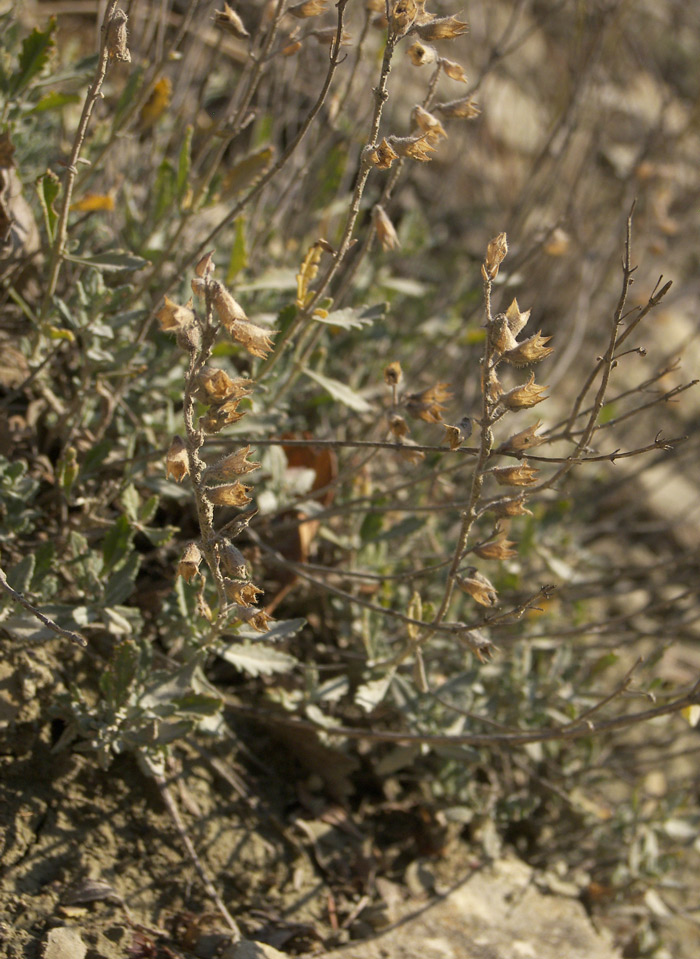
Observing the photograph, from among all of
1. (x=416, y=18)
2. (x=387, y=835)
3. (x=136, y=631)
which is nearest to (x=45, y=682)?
(x=136, y=631)

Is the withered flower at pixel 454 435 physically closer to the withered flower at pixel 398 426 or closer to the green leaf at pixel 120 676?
the withered flower at pixel 398 426

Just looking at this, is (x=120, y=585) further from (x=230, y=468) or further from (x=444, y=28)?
(x=444, y=28)

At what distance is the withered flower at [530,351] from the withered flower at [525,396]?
0.03 m

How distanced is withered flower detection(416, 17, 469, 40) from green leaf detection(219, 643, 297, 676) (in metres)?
1.37

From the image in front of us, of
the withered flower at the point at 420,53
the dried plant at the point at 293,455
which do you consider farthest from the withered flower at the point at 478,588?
the withered flower at the point at 420,53

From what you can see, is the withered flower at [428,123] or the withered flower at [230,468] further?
the withered flower at [428,123]

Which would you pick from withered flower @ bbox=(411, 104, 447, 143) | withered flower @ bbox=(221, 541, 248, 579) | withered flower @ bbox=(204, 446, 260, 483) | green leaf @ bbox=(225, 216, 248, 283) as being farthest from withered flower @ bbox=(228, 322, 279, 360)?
green leaf @ bbox=(225, 216, 248, 283)

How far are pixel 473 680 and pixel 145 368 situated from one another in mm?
1203

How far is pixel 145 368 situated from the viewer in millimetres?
2084

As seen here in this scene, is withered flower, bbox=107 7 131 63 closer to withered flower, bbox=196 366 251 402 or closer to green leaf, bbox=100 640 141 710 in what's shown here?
withered flower, bbox=196 366 251 402

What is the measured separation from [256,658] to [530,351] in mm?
998

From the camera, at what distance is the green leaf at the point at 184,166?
2.14 meters

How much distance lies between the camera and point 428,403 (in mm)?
1880

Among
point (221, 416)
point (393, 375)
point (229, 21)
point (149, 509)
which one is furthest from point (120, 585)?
point (229, 21)
